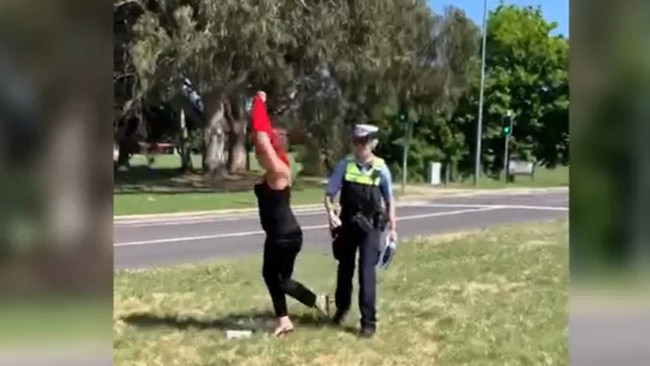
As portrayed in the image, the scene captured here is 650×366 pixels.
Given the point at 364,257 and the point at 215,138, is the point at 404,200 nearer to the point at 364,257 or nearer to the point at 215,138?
the point at 215,138

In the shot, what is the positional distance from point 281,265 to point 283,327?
42cm

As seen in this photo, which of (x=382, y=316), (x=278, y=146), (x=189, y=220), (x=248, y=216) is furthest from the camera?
(x=248, y=216)

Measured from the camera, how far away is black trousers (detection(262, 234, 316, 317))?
22.3 feet

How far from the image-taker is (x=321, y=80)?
1113 inches

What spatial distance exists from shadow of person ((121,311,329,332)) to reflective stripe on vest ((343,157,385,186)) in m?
1.14

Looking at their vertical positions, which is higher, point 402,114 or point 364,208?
point 402,114

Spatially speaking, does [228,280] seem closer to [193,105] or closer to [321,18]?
[321,18]

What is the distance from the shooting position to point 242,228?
1756 cm

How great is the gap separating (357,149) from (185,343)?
5.58 ft

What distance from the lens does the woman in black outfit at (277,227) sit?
6.64 meters

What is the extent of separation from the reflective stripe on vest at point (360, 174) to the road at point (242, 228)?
255 centimetres

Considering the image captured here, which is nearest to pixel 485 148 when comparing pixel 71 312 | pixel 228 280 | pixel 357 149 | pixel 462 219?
pixel 462 219

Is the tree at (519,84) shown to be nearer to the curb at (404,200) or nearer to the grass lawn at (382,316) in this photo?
the curb at (404,200)

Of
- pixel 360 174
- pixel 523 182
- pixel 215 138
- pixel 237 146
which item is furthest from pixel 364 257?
pixel 523 182
